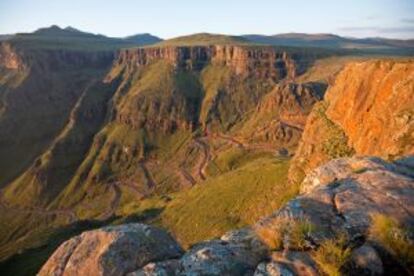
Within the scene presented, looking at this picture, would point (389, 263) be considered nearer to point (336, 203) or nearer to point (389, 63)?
point (336, 203)

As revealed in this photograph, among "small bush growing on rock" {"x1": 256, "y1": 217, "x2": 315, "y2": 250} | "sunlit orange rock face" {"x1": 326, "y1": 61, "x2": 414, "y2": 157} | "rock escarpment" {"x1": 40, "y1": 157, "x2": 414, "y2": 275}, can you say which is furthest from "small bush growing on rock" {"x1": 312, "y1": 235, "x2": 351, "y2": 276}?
"sunlit orange rock face" {"x1": 326, "y1": 61, "x2": 414, "y2": 157}

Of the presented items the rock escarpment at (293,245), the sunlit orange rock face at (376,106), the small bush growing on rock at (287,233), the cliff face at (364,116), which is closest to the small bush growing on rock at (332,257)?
the rock escarpment at (293,245)

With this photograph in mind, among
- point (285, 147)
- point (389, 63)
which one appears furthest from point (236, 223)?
point (285, 147)

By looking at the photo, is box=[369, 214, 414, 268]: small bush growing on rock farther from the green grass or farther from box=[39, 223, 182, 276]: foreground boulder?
the green grass

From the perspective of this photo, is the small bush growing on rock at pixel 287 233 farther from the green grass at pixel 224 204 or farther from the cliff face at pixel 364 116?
the green grass at pixel 224 204

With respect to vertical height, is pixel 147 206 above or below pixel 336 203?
below

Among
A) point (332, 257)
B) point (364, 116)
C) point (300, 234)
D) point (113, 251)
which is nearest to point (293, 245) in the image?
point (300, 234)
